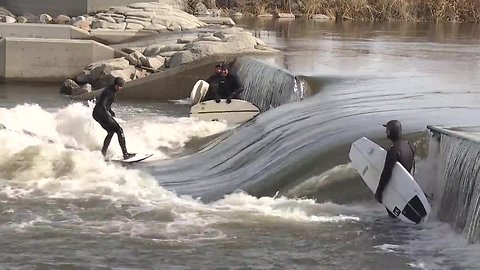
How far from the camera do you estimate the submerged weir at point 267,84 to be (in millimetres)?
16767

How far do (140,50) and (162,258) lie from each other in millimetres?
18572

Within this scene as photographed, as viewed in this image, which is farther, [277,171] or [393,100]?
[393,100]

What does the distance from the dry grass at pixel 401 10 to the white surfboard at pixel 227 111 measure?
123 feet

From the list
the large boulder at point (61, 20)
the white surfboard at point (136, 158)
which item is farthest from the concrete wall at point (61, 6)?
the white surfboard at point (136, 158)

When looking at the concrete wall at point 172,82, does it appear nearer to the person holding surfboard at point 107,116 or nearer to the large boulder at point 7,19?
the person holding surfboard at point 107,116

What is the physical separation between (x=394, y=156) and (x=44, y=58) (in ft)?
54.9

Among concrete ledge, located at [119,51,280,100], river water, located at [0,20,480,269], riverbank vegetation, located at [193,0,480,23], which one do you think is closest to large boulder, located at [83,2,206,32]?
concrete ledge, located at [119,51,280,100]

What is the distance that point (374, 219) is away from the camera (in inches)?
365

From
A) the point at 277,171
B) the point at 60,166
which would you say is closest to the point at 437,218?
A: the point at 277,171

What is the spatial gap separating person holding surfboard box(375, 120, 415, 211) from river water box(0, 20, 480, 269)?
482 mm

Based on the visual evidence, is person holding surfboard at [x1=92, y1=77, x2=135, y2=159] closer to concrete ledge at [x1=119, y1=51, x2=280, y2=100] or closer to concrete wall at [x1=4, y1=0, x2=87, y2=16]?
concrete ledge at [x1=119, y1=51, x2=280, y2=100]

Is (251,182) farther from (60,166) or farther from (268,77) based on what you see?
(268,77)

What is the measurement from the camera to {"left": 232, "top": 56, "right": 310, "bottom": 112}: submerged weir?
1677cm

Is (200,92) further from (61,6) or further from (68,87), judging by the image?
(61,6)
